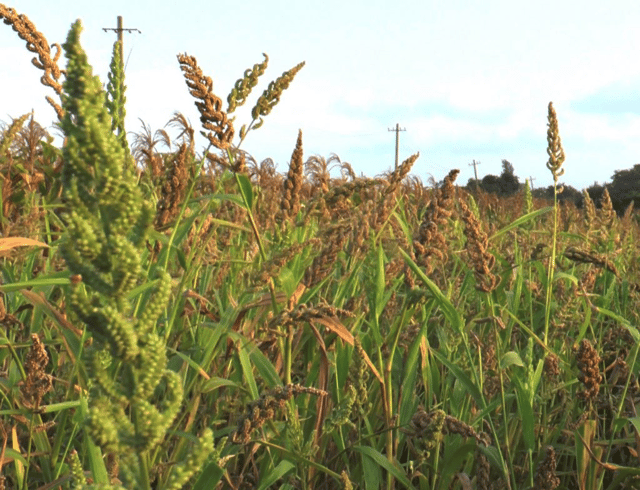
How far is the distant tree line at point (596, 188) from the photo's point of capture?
27766 mm

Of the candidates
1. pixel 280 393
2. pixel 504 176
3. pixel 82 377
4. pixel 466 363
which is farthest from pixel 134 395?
pixel 504 176

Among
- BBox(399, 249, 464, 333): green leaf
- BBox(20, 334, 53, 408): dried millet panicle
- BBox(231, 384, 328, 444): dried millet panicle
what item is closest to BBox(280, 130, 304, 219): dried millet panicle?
BBox(399, 249, 464, 333): green leaf

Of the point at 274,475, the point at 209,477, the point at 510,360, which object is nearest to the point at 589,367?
the point at 510,360

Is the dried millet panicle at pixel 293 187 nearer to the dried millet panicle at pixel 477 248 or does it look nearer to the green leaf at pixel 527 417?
the dried millet panicle at pixel 477 248

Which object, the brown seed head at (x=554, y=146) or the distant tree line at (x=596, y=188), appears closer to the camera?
the brown seed head at (x=554, y=146)

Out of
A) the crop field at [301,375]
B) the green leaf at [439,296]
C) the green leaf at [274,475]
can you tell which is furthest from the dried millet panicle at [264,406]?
the green leaf at [439,296]

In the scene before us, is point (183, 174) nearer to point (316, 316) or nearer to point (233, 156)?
point (233, 156)

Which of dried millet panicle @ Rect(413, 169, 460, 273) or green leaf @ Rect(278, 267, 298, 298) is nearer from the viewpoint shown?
dried millet panicle @ Rect(413, 169, 460, 273)

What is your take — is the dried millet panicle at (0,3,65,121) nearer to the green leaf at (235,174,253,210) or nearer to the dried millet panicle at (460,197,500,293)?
the green leaf at (235,174,253,210)

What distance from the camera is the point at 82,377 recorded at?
2305mm

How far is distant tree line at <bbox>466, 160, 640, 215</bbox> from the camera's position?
27.8m

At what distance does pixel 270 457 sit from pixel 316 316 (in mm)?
564

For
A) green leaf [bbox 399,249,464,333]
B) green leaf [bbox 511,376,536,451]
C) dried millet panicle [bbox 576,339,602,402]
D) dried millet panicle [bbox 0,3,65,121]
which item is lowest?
green leaf [bbox 511,376,536,451]

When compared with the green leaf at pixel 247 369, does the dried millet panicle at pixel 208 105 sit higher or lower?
higher
